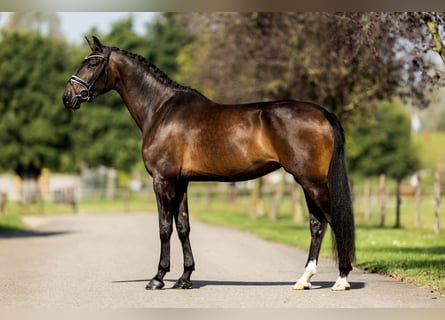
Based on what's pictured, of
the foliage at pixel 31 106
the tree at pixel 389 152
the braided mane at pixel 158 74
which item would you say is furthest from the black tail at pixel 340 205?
the tree at pixel 389 152

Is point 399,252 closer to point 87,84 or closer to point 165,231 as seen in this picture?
point 165,231

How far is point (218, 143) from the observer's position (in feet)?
38.1

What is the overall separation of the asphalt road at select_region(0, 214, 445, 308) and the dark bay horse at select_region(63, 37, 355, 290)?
1.98ft

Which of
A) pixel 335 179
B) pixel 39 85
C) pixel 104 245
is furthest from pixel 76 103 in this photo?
pixel 39 85

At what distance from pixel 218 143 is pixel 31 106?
54677 millimetres

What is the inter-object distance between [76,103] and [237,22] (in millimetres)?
13794

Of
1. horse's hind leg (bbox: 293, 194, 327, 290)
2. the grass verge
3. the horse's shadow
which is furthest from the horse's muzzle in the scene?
the grass verge

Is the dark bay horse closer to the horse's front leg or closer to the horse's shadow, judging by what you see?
the horse's front leg

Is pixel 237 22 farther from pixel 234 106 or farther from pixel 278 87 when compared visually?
pixel 234 106

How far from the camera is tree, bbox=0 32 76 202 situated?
63406 mm

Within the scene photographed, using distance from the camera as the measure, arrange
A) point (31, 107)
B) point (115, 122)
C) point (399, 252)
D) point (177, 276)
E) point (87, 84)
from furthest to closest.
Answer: point (115, 122) < point (31, 107) < point (399, 252) < point (177, 276) < point (87, 84)

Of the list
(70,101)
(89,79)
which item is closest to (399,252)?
(89,79)

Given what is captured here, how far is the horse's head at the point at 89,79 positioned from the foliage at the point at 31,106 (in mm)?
51464

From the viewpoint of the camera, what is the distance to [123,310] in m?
9.77
